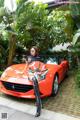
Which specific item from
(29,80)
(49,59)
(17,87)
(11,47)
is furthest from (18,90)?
(11,47)

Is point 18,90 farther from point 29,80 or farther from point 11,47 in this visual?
point 11,47

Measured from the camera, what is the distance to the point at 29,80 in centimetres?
630

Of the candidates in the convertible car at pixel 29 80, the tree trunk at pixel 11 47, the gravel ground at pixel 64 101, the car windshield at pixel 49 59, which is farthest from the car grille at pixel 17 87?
the tree trunk at pixel 11 47

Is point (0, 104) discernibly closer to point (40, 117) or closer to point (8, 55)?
point (40, 117)

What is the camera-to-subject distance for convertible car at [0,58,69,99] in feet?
20.5

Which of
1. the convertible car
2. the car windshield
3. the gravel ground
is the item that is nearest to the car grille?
the convertible car

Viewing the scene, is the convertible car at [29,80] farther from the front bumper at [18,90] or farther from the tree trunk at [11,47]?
the tree trunk at [11,47]

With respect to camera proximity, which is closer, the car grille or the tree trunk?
the car grille

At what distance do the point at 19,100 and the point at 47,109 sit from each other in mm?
1029

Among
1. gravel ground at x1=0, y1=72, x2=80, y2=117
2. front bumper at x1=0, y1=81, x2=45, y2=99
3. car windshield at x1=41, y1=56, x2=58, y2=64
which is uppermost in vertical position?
car windshield at x1=41, y1=56, x2=58, y2=64

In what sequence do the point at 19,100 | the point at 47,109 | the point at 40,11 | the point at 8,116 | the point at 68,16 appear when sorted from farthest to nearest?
the point at 40,11 → the point at 68,16 → the point at 19,100 → the point at 47,109 → the point at 8,116

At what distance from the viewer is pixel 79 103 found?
6199 millimetres

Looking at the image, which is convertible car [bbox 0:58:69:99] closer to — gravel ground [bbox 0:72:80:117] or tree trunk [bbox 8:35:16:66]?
gravel ground [bbox 0:72:80:117]

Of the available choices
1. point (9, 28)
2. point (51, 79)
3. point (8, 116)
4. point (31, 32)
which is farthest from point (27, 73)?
point (31, 32)
